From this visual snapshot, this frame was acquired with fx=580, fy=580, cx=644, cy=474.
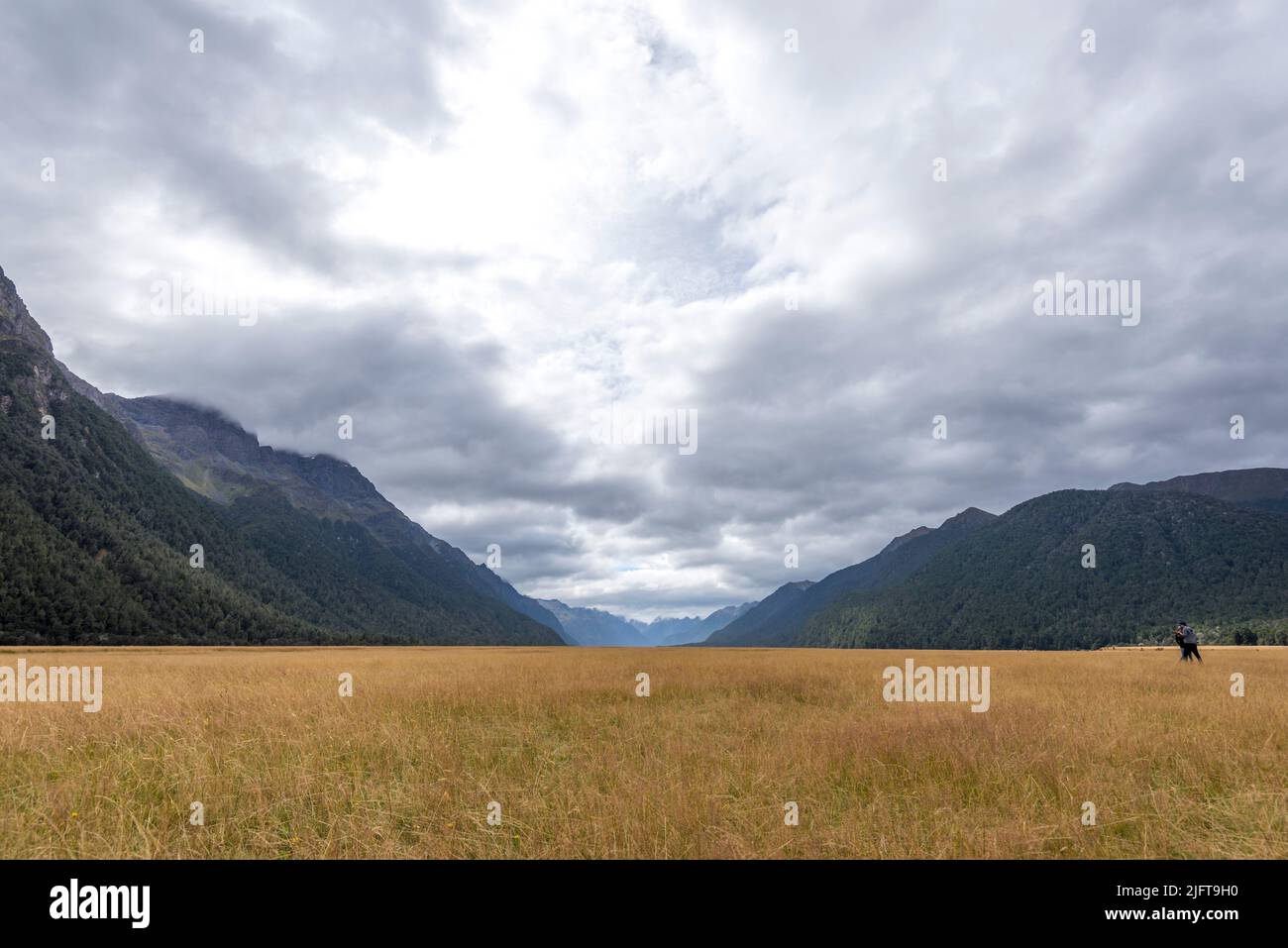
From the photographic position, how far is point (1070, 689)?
16906mm

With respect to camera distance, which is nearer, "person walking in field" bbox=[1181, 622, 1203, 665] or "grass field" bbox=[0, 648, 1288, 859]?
"grass field" bbox=[0, 648, 1288, 859]

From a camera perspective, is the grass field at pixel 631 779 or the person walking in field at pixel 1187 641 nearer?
the grass field at pixel 631 779

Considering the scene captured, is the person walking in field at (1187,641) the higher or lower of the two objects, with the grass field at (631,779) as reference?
lower

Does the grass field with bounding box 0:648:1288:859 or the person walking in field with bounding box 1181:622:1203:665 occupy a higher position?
the grass field with bounding box 0:648:1288:859

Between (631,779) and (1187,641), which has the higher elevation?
(631,779)

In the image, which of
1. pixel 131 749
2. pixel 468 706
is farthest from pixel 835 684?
pixel 131 749

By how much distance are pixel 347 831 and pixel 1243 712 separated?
16360mm

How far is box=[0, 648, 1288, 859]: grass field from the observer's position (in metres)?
5.55

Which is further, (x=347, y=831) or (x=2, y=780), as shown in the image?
(x=2, y=780)

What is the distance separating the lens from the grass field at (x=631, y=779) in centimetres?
555

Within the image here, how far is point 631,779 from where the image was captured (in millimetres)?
7223

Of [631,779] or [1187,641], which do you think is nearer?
[631,779]
